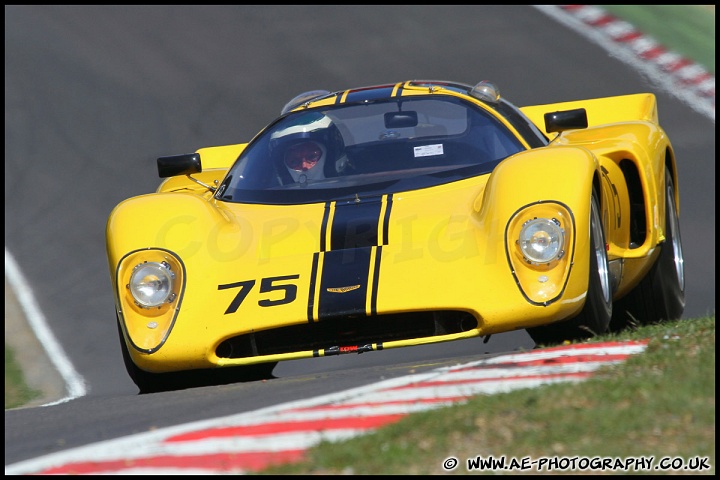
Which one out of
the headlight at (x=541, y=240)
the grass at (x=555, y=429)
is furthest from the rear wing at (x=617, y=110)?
the grass at (x=555, y=429)

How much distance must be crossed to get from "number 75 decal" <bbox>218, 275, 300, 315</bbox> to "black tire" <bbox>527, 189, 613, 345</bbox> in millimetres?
1019

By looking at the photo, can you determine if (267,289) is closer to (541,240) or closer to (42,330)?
(541,240)

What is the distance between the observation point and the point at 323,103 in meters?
7.03

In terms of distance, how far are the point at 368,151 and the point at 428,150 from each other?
31 cm

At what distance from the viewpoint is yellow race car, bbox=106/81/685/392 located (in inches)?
205

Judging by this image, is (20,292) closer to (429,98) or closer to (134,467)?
(429,98)

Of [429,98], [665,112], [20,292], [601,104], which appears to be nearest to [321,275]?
[429,98]

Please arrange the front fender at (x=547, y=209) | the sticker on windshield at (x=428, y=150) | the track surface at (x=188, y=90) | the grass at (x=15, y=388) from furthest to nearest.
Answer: the track surface at (x=188, y=90)
the grass at (x=15, y=388)
the sticker on windshield at (x=428, y=150)
the front fender at (x=547, y=209)

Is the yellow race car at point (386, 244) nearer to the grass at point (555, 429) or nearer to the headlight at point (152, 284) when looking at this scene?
the headlight at point (152, 284)

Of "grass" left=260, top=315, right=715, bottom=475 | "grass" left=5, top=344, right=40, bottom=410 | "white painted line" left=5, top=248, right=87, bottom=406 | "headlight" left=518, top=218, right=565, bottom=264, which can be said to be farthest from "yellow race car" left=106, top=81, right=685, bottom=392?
"grass" left=5, top=344, right=40, bottom=410

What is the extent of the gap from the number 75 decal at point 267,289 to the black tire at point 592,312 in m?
1.02

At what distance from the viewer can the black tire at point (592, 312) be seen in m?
5.35

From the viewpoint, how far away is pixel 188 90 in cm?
1344

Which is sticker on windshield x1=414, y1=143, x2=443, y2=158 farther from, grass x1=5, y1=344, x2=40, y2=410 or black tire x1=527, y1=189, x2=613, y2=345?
grass x1=5, y1=344, x2=40, y2=410
